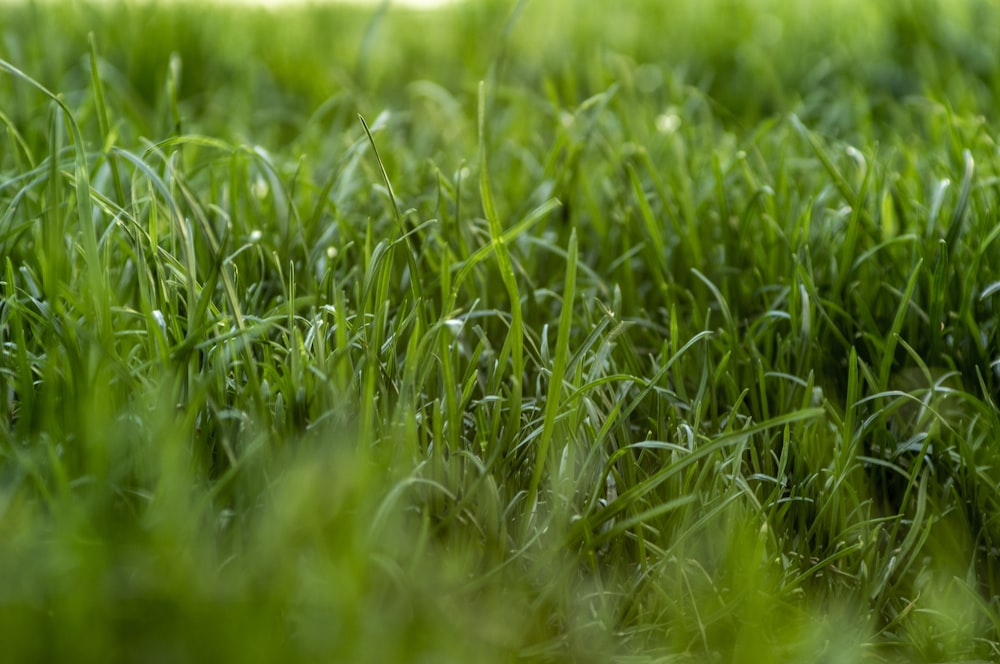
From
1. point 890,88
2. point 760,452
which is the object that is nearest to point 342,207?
point 760,452

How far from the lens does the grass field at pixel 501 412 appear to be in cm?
97

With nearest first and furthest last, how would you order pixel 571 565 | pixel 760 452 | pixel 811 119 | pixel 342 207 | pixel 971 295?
pixel 571 565 < pixel 760 452 < pixel 971 295 < pixel 342 207 < pixel 811 119

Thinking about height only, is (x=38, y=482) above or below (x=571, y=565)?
above

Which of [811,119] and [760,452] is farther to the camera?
[811,119]

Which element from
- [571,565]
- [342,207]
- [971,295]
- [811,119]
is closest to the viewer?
[571,565]

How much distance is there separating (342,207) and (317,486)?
1082 millimetres

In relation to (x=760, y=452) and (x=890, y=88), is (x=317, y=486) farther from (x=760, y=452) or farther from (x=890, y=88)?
(x=890, y=88)

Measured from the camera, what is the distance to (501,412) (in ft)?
4.71

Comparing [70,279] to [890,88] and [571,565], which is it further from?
[890,88]

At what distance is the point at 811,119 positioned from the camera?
294 cm

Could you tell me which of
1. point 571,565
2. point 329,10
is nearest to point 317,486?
point 571,565

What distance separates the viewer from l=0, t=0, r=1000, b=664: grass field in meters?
0.97

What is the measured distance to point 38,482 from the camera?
103cm

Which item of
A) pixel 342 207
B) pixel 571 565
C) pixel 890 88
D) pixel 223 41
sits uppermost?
pixel 223 41
